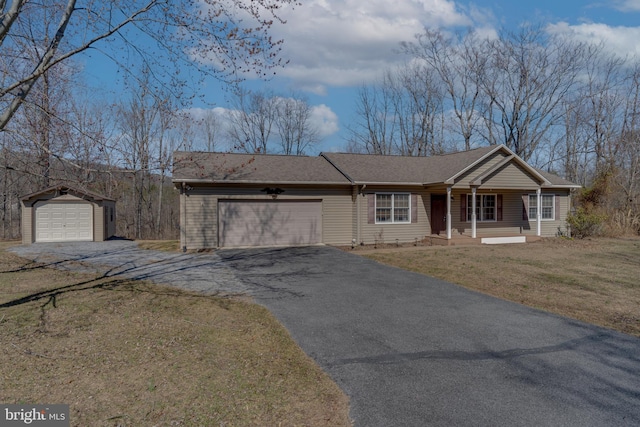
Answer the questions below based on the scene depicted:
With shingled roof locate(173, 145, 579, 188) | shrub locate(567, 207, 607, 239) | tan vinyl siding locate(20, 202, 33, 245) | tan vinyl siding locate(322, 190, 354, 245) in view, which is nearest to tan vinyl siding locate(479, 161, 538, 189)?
shingled roof locate(173, 145, 579, 188)

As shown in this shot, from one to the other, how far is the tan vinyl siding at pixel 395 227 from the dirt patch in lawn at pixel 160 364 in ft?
32.8

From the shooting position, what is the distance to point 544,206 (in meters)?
19.8

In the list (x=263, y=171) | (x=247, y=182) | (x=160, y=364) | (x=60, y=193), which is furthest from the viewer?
(x=60, y=193)

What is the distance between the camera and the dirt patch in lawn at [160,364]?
11.3ft

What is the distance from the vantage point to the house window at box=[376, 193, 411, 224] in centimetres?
1697

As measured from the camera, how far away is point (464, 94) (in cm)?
3119

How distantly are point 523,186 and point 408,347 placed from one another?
1530cm

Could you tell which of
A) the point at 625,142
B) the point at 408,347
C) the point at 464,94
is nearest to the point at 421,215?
the point at 408,347

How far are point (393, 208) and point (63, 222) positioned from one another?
1498 centimetres

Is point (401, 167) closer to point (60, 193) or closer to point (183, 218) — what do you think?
point (183, 218)

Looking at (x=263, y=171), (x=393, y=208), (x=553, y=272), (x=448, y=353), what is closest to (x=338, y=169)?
(x=393, y=208)

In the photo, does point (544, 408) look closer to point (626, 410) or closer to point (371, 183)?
point (626, 410)

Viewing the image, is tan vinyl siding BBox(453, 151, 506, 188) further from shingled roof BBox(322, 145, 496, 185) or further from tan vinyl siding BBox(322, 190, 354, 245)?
tan vinyl siding BBox(322, 190, 354, 245)

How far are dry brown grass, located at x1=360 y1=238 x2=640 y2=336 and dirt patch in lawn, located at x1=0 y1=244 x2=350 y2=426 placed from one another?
4966mm
